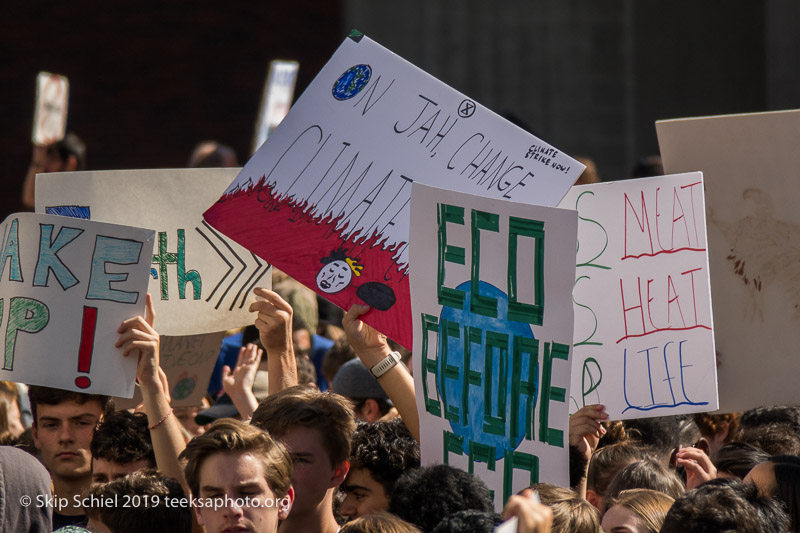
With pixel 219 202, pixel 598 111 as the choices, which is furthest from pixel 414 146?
pixel 598 111

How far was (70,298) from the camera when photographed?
4156 millimetres

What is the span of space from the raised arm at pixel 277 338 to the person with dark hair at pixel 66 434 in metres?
0.62

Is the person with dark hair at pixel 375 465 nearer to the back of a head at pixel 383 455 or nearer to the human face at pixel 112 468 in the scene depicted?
the back of a head at pixel 383 455

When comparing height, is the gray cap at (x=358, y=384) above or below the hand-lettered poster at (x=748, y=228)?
below

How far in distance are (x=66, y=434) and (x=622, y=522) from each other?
1.93 metres

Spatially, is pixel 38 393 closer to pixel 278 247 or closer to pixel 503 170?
pixel 278 247

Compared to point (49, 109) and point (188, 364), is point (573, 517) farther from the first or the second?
point (49, 109)

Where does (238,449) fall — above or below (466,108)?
below

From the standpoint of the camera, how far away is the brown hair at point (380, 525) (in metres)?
2.98

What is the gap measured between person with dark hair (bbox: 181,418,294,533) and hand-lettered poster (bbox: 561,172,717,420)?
1153 millimetres

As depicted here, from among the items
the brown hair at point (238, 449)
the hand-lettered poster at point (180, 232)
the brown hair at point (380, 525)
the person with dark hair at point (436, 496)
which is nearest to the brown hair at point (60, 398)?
the hand-lettered poster at point (180, 232)

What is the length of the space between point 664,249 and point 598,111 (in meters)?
5.96

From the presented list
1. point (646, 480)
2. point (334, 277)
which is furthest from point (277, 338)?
point (646, 480)

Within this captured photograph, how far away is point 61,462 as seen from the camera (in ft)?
13.9
